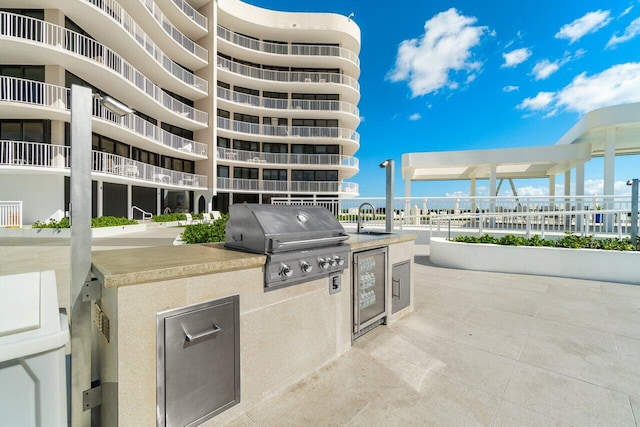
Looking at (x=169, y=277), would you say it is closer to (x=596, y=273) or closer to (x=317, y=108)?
(x=596, y=273)

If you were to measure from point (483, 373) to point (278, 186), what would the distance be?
23785 mm

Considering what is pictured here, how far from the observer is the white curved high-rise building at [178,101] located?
Answer: 475 inches

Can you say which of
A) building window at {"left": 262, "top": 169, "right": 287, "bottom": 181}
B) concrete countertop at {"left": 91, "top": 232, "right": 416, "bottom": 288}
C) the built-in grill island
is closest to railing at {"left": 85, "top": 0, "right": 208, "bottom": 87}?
building window at {"left": 262, "top": 169, "right": 287, "bottom": 181}

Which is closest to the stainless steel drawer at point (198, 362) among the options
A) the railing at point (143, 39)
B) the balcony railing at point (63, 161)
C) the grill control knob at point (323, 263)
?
the grill control knob at point (323, 263)

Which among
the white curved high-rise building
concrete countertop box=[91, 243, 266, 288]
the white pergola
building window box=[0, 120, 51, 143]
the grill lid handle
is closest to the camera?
concrete countertop box=[91, 243, 266, 288]

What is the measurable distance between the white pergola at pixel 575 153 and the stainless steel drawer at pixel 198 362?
15.2 m

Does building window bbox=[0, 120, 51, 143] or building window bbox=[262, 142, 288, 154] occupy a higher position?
building window bbox=[262, 142, 288, 154]

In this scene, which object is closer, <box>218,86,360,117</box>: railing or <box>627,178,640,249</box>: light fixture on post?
<box>627,178,640,249</box>: light fixture on post

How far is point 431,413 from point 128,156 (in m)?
19.6

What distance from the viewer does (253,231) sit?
2270mm

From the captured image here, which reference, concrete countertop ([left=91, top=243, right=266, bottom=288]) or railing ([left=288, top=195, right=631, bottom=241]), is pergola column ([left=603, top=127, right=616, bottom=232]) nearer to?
railing ([left=288, top=195, right=631, bottom=241])

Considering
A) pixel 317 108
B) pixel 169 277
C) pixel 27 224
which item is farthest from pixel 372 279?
pixel 317 108

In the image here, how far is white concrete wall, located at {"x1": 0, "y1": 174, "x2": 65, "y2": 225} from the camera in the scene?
12.3 metres

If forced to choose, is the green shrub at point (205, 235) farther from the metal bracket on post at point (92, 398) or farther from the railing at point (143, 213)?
the railing at point (143, 213)
